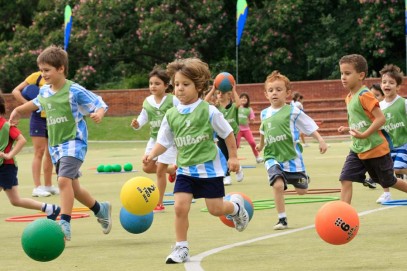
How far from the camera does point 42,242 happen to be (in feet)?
28.7

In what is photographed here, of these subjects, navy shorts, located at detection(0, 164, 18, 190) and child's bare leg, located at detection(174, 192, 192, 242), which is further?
navy shorts, located at detection(0, 164, 18, 190)

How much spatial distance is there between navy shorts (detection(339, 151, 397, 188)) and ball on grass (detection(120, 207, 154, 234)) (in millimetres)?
2276

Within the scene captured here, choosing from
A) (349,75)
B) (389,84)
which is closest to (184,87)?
(349,75)

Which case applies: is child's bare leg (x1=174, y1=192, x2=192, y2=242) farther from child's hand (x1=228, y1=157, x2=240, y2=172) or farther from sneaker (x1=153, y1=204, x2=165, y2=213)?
sneaker (x1=153, y1=204, x2=165, y2=213)

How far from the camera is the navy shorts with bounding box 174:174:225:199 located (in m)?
9.43

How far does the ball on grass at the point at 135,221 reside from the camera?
10.6m

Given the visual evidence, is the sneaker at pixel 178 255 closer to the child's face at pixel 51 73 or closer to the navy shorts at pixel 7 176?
the child's face at pixel 51 73

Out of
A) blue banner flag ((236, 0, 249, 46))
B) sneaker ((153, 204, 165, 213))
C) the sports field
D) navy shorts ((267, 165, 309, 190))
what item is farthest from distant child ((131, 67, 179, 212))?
blue banner flag ((236, 0, 249, 46))

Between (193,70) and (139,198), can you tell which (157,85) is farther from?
(193,70)

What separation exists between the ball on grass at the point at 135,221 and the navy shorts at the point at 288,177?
177 centimetres

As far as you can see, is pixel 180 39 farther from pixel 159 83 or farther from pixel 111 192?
pixel 159 83

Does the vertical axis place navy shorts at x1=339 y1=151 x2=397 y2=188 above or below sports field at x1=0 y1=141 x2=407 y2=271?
above

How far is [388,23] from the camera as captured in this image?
138 ft

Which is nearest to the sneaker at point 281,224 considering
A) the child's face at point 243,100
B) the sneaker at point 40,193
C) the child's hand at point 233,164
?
the child's hand at point 233,164
